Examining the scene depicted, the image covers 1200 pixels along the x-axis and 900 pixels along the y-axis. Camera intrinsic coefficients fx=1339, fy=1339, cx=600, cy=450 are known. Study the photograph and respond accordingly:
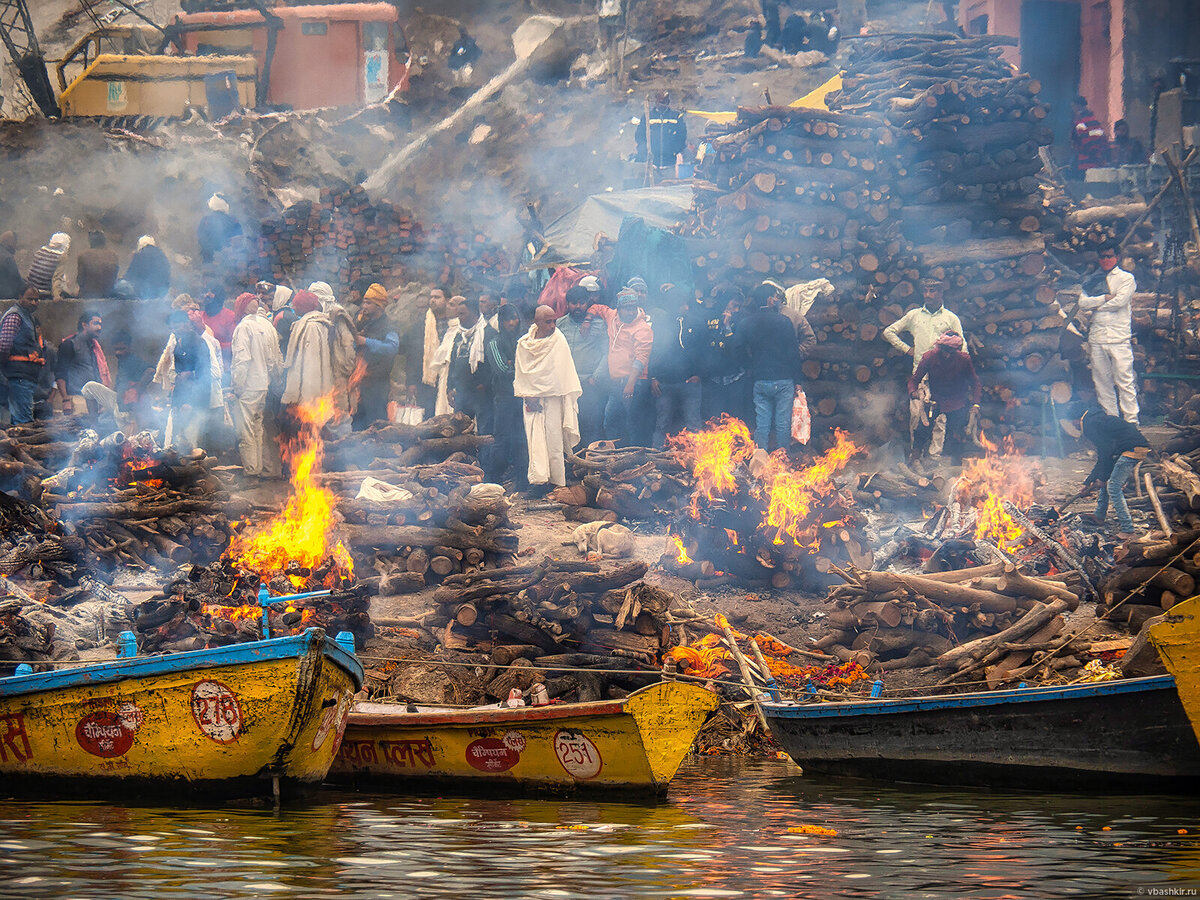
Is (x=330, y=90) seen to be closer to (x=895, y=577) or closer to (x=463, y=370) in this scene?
(x=463, y=370)

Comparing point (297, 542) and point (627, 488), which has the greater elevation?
point (627, 488)

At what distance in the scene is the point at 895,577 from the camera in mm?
11477

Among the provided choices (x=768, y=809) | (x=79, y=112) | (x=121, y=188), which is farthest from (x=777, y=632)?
(x=79, y=112)

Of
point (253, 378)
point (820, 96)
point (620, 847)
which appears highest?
point (820, 96)

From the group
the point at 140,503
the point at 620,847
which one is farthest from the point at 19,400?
the point at 620,847

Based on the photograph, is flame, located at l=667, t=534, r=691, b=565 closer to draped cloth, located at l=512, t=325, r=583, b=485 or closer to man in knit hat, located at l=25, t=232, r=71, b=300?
draped cloth, located at l=512, t=325, r=583, b=485

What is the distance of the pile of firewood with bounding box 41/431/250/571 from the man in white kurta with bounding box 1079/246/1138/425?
9814 mm

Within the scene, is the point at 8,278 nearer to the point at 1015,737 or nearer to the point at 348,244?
the point at 348,244

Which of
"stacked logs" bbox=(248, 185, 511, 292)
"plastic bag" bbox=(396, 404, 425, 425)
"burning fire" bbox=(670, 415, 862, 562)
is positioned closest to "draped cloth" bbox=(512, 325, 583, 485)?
Answer: "burning fire" bbox=(670, 415, 862, 562)

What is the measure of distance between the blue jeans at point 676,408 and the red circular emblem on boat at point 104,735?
7758 millimetres

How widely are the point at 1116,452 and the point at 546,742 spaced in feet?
21.8

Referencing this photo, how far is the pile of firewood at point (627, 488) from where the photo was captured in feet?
45.4

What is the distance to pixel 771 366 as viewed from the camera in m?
14.3

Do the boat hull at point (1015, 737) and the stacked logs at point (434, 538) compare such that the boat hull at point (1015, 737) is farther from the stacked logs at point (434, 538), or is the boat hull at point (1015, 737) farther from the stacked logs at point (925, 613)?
the stacked logs at point (434, 538)
